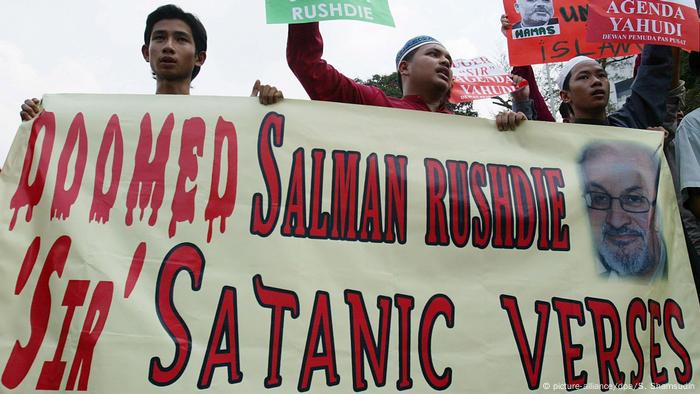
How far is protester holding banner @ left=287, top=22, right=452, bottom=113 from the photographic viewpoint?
2.69m

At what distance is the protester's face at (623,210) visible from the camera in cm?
253

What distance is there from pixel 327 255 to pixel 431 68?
47.7 inches

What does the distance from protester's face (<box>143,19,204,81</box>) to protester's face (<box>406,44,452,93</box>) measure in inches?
40.1

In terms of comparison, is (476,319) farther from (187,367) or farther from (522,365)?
(187,367)

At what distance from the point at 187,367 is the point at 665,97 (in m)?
2.46

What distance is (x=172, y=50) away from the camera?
110 inches

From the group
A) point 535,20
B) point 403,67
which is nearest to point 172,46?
point 403,67

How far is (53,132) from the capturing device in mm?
2371

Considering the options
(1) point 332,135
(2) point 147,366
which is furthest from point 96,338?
(1) point 332,135

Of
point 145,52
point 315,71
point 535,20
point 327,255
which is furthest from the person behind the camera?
point 535,20

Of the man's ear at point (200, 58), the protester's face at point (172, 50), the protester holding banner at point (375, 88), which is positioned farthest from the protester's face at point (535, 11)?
the protester's face at point (172, 50)

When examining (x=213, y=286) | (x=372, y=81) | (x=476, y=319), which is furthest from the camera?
(x=372, y=81)

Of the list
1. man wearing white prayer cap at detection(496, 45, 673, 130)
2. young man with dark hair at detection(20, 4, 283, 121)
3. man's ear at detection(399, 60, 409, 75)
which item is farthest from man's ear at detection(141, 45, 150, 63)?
man wearing white prayer cap at detection(496, 45, 673, 130)

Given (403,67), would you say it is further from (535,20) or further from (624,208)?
(535,20)
